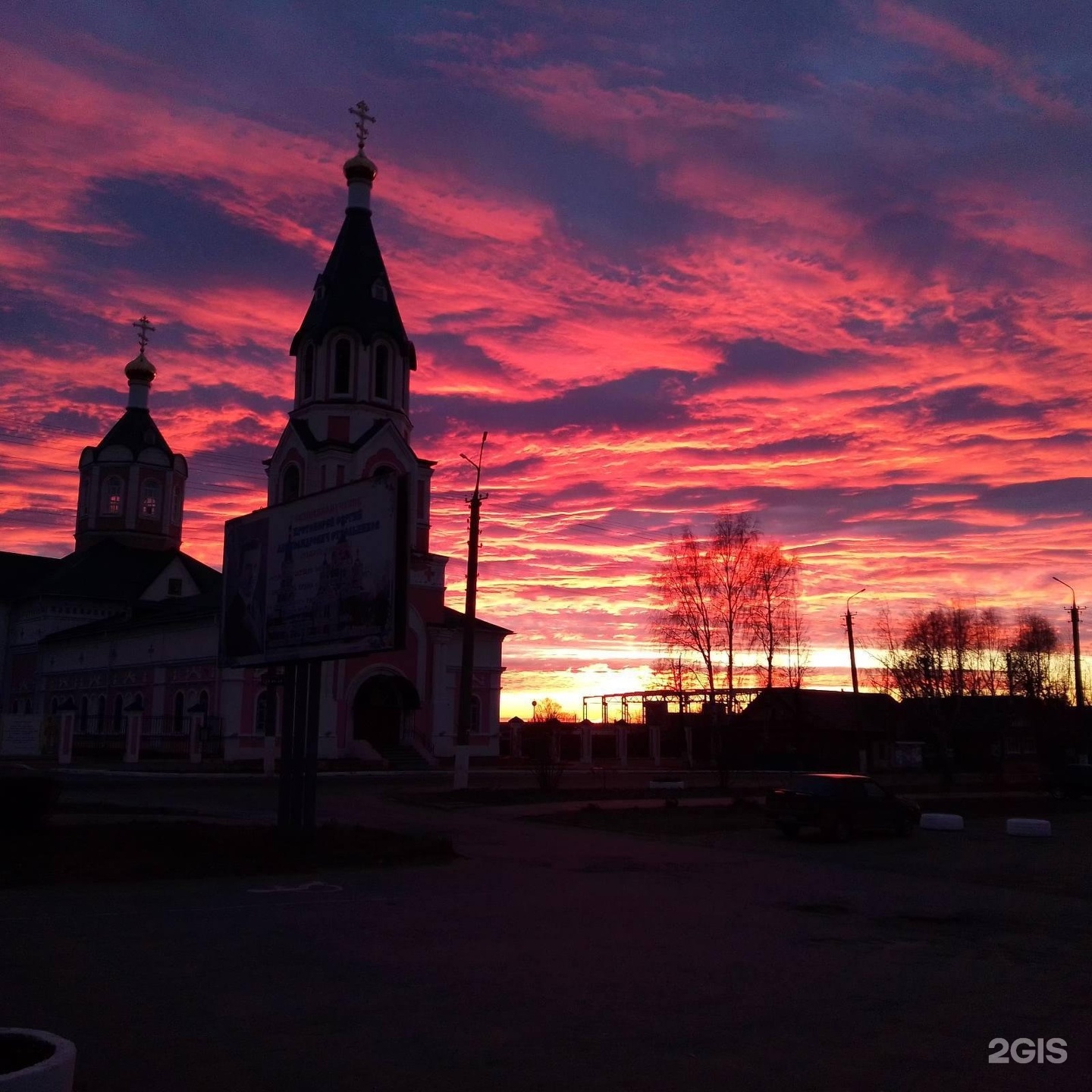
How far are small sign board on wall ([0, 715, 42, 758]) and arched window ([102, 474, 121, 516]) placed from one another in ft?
82.4

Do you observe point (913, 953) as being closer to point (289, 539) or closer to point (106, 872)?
point (106, 872)

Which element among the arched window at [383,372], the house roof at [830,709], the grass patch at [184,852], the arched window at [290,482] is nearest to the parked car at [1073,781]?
the house roof at [830,709]

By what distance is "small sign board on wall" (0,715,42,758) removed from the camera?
146 ft

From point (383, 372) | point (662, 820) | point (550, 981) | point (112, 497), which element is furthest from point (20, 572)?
point (550, 981)

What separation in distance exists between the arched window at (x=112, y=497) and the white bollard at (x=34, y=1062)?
6823 centimetres

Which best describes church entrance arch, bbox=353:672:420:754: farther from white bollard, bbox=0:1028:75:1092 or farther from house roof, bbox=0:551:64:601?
white bollard, bbox=0:1028:75:1092

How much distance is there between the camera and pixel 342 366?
46.4 metres

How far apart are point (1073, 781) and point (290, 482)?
3279cm

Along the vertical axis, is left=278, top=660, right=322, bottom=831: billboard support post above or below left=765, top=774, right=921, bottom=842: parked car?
above

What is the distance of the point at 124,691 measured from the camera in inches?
2103

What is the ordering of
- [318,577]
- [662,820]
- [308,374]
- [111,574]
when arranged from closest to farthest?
[318,577] → [662,820] → [308,374] → [111,574]

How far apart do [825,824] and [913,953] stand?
10549 mm

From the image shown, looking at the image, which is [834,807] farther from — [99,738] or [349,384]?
[99,738]

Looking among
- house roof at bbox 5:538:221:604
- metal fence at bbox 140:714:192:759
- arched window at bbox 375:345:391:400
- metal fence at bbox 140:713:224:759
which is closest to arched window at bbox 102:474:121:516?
house roof at bbox 5:538:221:604
